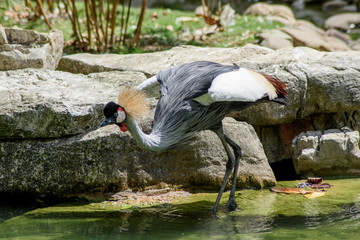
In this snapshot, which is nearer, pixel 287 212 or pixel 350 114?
pixel 287 212

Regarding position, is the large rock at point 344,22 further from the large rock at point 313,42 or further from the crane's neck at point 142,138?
the crane's neck at point 142,138

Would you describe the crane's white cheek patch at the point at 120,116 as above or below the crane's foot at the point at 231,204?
above

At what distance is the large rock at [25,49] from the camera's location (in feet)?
20.0

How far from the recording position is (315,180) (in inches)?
206

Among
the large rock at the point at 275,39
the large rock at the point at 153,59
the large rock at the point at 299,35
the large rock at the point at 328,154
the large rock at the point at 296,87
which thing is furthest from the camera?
A: the large rock at the point at 299,35

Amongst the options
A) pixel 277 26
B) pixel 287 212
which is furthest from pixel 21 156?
pixel 277 26

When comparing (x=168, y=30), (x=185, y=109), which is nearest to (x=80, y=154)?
(x=185, y=109)

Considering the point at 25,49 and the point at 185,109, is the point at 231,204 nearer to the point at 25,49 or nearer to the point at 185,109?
the point at 185,109

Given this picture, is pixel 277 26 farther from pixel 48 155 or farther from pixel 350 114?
pixel 48 155

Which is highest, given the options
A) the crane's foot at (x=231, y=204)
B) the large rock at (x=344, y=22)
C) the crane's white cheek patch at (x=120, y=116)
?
the large rock at (x=344, y=22)

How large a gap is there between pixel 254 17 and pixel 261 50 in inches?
200

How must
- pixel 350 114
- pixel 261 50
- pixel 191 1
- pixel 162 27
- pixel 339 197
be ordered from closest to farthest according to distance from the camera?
pixel 339 197 → pixel 350 114 → pixel 261 50 → pixel 162 27 → pixel 191 1

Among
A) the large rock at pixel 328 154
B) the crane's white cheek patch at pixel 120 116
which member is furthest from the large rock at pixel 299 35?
the crane's white cheek patch at pixel 120 116

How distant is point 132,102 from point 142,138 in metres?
0.33
